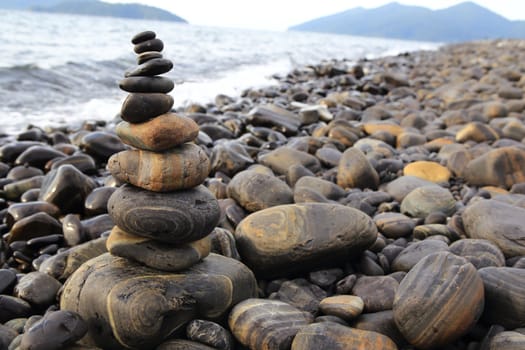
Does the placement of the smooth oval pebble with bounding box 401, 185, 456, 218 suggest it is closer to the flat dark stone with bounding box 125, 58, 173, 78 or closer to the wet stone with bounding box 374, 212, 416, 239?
the wet stone with bounding box 374, 212, 416, 239

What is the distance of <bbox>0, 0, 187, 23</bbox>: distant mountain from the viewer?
14274 centimetres

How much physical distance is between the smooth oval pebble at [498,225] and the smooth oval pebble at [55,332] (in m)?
2.52

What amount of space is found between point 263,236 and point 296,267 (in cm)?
27

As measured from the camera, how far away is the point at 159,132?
226 cm

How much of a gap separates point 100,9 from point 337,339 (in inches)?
6690

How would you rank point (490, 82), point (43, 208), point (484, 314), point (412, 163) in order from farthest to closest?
point (490, 82), point (412, 163), point (43, 208), point (484, 314)

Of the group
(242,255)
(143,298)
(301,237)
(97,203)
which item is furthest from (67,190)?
(301,237)

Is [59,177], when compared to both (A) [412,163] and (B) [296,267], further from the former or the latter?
(A) [412,163]

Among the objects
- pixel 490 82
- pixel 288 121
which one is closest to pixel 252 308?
pixel 288 121

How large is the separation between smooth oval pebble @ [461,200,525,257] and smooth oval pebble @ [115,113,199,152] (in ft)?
6.73

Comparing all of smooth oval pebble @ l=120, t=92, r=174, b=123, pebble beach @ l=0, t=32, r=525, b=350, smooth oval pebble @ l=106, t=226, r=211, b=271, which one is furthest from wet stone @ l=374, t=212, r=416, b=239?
smooth oval pebble @ l=120, t=92, r=174, b=123

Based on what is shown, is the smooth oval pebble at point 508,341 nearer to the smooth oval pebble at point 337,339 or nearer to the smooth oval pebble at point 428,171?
the smooth oval pebble at point 337,339

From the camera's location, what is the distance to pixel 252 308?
2248mm


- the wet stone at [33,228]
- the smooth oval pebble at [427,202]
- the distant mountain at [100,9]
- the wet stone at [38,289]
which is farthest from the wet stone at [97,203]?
the distant mountain at [100,9]
